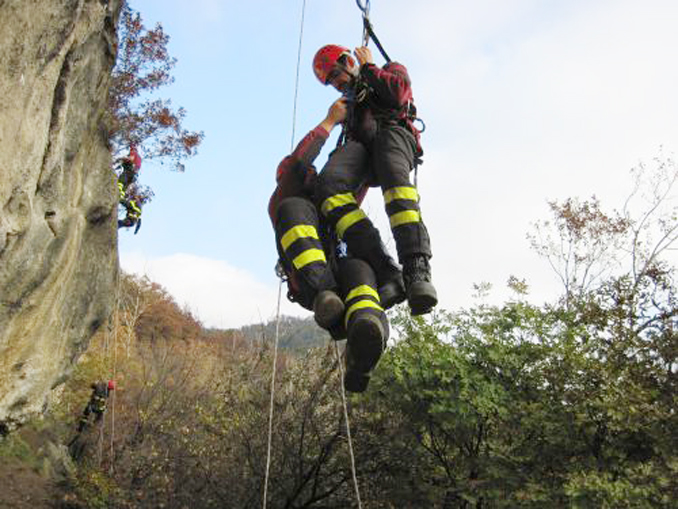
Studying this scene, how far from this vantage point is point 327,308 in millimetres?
3264

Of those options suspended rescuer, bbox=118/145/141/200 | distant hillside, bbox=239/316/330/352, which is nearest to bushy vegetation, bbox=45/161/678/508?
distant hillside, bbox=239/316/330/352

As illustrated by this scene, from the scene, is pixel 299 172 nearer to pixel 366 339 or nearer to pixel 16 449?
pixel 366 339

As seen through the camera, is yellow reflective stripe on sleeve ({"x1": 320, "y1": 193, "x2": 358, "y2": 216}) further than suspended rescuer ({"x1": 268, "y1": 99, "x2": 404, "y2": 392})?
Yes

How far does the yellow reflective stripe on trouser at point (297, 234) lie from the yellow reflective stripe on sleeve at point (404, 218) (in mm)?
467

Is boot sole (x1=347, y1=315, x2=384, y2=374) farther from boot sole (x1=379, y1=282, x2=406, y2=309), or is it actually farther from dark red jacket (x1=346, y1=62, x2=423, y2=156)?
dark red jacket (x1=346, y1=62, x2=423, y2=156)

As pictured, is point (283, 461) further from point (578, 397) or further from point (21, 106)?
point (21, 106)

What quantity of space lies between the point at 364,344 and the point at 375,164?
1260mm

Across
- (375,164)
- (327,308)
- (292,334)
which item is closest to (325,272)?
(327,308)

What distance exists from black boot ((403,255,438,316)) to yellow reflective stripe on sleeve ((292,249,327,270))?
0.48m

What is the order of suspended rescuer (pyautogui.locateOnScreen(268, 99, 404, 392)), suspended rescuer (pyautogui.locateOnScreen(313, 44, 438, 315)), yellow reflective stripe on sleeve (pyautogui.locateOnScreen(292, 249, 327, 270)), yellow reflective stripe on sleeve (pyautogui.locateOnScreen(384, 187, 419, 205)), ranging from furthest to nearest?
yellow reflective stripe on sleeve (pyautogui.locateOnScreen(384, 187, 419, 205)), suspended rescuer (pyautogui.locateOnScreen(313, 44, 438, 315)), yellow reflective stripe on sleeve (pyautogui.locateOnScreen(292, 249, 327, 270)), suspended rescuer (pyautogui.locateOnScreen(268, 99, 404, 392))

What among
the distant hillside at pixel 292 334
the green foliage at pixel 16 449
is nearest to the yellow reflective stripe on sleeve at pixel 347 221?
the distant hillside at pixel 292 334

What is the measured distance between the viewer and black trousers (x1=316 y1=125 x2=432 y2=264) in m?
3.67

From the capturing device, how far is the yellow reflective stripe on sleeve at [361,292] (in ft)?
11.1

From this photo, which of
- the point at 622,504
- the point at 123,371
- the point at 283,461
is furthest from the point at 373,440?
the point at 123,371
